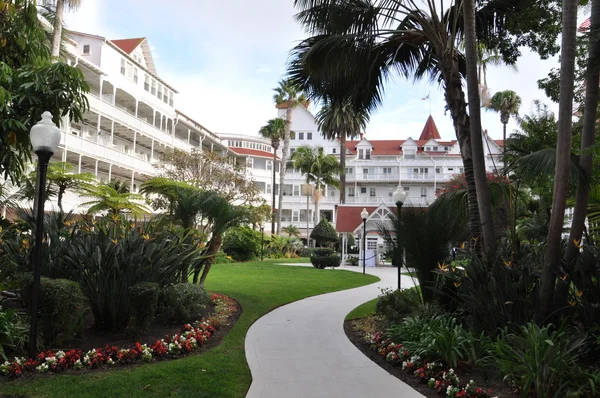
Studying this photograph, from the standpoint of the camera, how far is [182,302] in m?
8.88

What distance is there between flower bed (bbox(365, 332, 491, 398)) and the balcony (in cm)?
2792

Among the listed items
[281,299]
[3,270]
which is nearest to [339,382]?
[3,270]

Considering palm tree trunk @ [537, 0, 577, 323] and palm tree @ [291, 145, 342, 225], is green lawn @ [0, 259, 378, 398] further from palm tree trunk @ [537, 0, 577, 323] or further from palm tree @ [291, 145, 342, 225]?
palm tree @ [291, 145, 342, 225]

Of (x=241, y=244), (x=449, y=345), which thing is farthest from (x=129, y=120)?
(x=449, y=345)

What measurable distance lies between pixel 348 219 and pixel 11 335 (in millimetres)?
27668

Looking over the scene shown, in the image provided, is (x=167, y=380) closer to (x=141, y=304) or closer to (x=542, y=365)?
(x=141, y=304)

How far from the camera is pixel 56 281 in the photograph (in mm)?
7062

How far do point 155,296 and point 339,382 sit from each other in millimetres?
3158

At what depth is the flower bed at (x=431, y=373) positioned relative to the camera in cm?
539

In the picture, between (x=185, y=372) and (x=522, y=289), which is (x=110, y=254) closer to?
(x=185, y=372)

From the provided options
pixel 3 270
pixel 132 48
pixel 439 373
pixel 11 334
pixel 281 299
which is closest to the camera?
pixel 439 373

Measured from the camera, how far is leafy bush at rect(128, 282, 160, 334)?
7473mm

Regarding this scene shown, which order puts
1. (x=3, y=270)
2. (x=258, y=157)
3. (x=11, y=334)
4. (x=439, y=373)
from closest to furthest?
(x=439, y=373) → (x=11, y=334) → (x=3, y=270) → (x=258, y=157)

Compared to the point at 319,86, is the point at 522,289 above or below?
below
